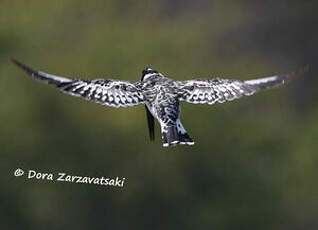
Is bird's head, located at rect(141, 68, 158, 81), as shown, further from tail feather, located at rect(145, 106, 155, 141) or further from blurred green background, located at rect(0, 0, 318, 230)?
tail feather, located at rect(145, 106, 155, 141)

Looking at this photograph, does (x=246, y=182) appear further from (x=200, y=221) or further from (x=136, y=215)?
(x=136, y=215)

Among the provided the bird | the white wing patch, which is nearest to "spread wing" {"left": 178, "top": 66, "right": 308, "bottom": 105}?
the bird

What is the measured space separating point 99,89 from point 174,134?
37cm

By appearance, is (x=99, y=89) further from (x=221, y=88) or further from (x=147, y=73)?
(x=221, y=88)

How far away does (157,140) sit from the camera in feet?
11.4

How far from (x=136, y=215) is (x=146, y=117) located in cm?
44

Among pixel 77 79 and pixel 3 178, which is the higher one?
pixel 77 79

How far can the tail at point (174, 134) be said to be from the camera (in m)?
3.39

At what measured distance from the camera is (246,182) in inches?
140

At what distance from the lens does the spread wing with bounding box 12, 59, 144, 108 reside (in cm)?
345

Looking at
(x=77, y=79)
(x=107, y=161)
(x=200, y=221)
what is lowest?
(x=200, y=221)

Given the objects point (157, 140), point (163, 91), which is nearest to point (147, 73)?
point (163, 91)

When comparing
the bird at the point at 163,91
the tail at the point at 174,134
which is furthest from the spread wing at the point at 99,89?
the tail at the point at 174,134

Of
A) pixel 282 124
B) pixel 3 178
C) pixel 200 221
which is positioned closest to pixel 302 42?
pixel 282 124
